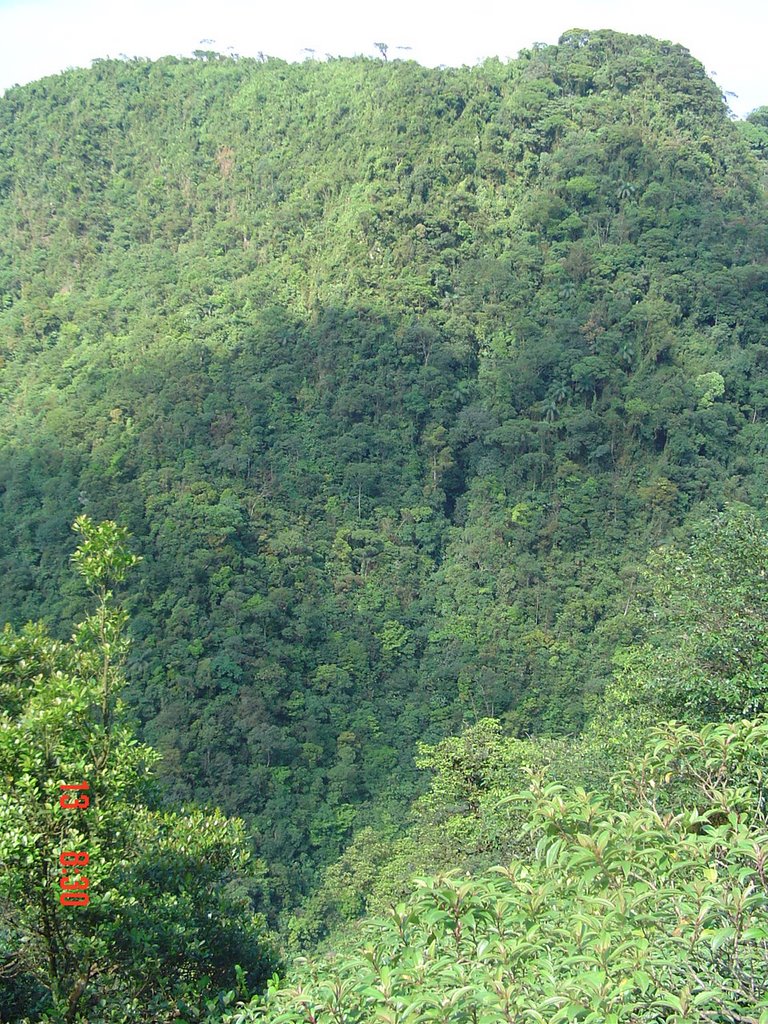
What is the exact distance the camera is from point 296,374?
103ft

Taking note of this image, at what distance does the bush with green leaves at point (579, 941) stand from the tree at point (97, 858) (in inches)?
42.7

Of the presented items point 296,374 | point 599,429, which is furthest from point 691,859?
point 296,374

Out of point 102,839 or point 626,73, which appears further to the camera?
point 626,73

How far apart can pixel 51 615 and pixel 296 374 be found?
11.4 m

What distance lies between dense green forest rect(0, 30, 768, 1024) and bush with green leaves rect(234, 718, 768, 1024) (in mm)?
863

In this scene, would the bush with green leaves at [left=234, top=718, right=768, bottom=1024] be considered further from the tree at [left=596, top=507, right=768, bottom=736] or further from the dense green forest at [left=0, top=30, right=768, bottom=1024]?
the tree at [left=596, top=507, right=768, bottom=736]

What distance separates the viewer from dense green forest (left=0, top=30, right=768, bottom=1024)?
6.48m

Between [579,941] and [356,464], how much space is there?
87.0 ft

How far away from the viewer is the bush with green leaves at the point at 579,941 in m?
2.90

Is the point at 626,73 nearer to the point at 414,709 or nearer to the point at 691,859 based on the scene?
the point at 414,709
